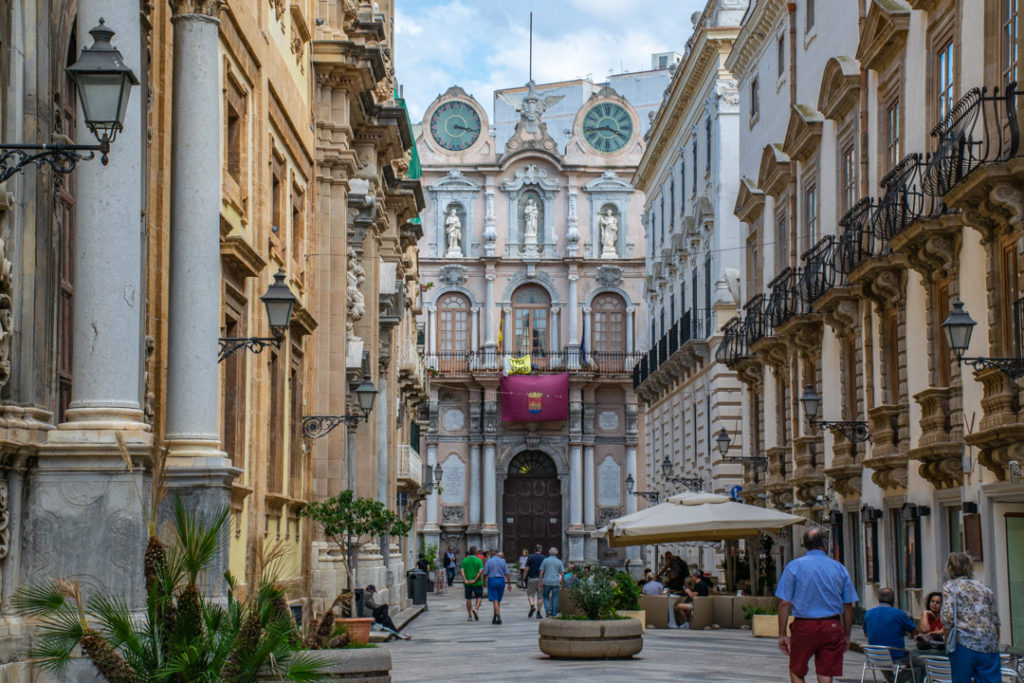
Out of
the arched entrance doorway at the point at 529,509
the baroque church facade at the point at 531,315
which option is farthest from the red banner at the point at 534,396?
the arched entrance doorway at the point at 529,509

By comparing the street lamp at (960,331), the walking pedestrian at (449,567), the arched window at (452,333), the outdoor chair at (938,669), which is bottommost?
the walking pedestrian at (449,567)

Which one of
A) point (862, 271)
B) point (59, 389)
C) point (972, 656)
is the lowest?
point (972, 656)

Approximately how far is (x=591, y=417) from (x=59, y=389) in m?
53.6

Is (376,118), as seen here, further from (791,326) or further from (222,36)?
(222,36)

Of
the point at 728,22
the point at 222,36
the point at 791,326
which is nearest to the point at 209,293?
the point at 222,36

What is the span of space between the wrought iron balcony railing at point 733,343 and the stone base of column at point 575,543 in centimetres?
2531

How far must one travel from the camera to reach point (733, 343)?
38.0 meters

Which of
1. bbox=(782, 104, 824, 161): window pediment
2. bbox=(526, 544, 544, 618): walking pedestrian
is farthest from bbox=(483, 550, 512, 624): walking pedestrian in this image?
bbox=(782, 104, 824, 161): window pediment

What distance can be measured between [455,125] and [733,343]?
30.7 metres

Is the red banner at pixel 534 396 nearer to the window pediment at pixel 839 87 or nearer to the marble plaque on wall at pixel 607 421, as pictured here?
the marble plaque on wall at pixel 607 421

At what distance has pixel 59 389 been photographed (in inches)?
472

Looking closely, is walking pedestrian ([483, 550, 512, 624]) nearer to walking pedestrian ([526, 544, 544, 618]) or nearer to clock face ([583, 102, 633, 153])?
walking pedestrian ([526, 544, 544, 618])

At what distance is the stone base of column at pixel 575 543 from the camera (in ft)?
207

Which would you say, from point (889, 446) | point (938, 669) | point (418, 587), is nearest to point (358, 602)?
point (889, 446)
